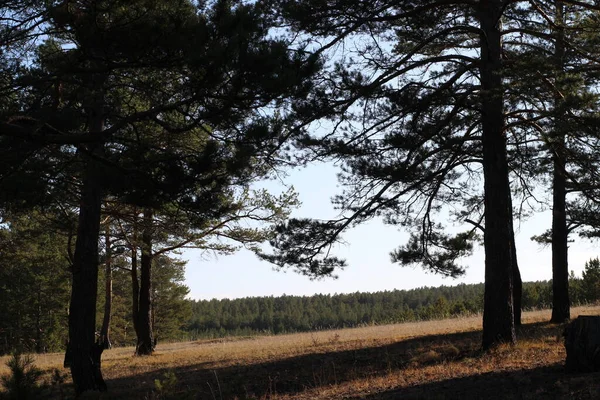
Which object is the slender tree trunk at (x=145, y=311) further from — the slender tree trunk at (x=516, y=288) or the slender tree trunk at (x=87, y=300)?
the slender tree trunk at (x=516, y=288)

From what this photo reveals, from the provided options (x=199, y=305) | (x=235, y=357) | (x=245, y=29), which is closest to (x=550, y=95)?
(x=245, y=29)

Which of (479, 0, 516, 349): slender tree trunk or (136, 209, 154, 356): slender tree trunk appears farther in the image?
(136, 209, 154, 356): slender tree trunk

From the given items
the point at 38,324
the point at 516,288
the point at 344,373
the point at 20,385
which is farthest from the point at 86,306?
the point at 38,324

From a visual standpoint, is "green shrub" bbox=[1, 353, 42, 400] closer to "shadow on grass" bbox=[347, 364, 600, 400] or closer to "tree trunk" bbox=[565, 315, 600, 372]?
"shadow on grass" bbox=[347, 364, 600, 400]

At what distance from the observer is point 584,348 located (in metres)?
7.48

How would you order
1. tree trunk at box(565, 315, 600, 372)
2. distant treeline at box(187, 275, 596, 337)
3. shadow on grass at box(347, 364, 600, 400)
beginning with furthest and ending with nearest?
distant treeline at box(187, 275, 596, 337) < tree trunk at box(565, 315, 600, 372) < shadow on grass at box(347, 364, 600, 400)

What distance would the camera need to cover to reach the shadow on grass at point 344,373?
7.60 meters

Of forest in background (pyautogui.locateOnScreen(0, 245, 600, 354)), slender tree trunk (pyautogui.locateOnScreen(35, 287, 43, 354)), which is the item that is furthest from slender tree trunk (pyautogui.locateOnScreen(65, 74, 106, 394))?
slender tree trunk (pyautogui.locateOnScreen(35, 287, 43, 354))

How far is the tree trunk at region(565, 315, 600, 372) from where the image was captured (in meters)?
7.45

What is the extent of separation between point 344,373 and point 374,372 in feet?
2.10

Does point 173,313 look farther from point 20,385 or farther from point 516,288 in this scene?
point 20,385

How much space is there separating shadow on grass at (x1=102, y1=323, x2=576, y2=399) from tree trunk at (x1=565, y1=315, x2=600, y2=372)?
10.2 inches

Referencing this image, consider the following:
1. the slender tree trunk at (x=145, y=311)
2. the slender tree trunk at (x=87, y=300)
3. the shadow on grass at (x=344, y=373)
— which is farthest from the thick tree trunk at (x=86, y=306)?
the slender tree trunk at (x=145, y=311)

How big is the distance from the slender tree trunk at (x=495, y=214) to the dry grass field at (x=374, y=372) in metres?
0.50
